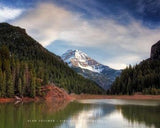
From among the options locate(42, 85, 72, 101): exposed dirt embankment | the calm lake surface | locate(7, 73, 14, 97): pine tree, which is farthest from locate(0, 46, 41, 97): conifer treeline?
the calm lake surface

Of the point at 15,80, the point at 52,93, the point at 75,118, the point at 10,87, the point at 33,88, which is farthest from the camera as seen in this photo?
the point at 52,93

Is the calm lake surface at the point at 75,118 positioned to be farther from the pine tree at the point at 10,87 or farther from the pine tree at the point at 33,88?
the pine tree at the point at 33,88

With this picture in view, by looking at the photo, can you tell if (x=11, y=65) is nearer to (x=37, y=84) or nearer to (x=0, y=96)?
(x=37, y=84)

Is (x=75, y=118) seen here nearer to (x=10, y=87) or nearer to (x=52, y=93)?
(x=10, y=87)

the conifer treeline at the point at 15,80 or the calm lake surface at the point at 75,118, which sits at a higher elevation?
the conifer treeline at the point at 15,80

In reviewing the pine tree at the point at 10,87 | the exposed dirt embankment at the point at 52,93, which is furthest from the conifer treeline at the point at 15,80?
the exposed dirt embankment at the point at 52,93

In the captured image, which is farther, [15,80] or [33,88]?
[15,80]

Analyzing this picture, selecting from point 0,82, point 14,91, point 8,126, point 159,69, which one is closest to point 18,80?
point 14,91

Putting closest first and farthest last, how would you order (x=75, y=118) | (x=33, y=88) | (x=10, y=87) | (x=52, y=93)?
1. (x=75, y=118)
2. (x=10, y=87)
3. (x=33, y=88)
4. (x=52, y=93)

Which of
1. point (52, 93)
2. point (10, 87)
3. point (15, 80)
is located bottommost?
point (52, 93)

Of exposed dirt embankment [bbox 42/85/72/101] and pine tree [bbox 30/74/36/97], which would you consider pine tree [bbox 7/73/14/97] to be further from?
exposed dirt embankment [bbox 42/85/72/101]

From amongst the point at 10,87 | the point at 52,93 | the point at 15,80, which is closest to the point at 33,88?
the point at 15,80

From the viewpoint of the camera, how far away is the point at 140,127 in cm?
3731

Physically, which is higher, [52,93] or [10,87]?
[10,87]
